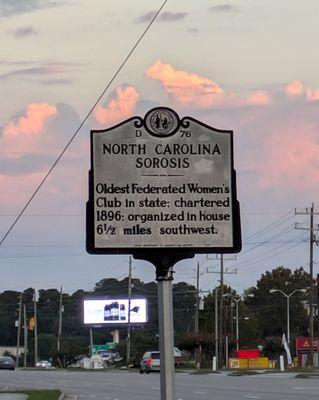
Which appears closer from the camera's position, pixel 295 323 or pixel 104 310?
pixel 104 310

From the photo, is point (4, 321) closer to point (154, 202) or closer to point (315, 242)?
point (315, 242)

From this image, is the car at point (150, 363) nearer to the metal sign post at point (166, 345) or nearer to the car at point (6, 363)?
the car at point (6, 363)

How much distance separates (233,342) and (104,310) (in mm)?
22381

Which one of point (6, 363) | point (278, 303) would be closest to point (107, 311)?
point (6, 363)

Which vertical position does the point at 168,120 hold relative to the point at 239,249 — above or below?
above

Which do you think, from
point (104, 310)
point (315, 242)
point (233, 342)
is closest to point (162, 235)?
point (315, 242)

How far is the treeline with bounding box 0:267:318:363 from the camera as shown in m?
114

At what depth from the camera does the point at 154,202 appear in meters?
8.24

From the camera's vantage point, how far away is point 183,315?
517ft

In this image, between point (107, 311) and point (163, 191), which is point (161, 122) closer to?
point (163, 191)

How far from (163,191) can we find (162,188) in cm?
3

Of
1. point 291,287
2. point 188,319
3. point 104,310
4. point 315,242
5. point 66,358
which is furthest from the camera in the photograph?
point 188,319

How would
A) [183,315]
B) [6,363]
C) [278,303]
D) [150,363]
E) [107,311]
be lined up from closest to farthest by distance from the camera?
[150,363], [6,363], [107,311], [278,303], [183,315]

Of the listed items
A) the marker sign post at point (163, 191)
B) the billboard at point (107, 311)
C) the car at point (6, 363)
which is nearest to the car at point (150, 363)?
the car at point (6, 363)
